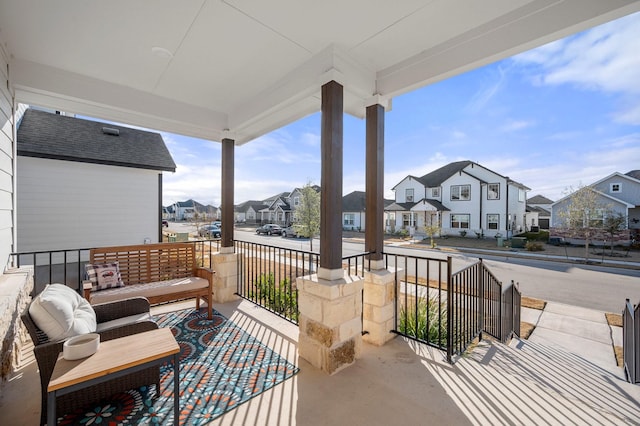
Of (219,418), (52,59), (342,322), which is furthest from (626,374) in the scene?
(52,59)

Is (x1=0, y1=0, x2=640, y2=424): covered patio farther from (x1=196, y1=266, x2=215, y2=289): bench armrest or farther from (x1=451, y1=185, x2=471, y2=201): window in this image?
(x1=451, y1=185, x2=471, y2=201): window

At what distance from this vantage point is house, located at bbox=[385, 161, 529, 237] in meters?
18.0

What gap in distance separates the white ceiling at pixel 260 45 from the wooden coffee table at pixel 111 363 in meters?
2.42

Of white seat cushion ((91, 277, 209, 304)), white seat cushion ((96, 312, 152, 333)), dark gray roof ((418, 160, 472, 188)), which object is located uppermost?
dark gray roof ((418, 160, 472, 188))

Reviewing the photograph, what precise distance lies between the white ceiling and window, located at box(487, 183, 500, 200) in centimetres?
1903

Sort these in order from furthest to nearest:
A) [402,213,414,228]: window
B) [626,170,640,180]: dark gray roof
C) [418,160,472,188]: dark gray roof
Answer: [402,213,414,228]: window
[418,160,472,188]: dark gray roof
[626,170,640,180]: dark gray roof

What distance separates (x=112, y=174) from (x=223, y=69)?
5.69m

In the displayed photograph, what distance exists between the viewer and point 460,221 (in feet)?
Result: 64.7

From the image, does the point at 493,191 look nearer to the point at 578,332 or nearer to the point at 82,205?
the point at 578,332

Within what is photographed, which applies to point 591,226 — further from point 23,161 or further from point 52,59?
point 23,161

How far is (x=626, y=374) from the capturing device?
2.99 metres

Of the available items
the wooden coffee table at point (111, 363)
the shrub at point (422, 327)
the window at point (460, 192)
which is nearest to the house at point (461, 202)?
the window at point (460, 192)

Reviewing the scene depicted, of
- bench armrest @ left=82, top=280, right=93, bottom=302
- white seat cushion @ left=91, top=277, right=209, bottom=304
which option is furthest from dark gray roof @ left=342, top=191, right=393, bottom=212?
bench armrest @ left=82, top=280, right=93, bottom=302

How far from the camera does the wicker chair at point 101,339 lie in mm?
1527
